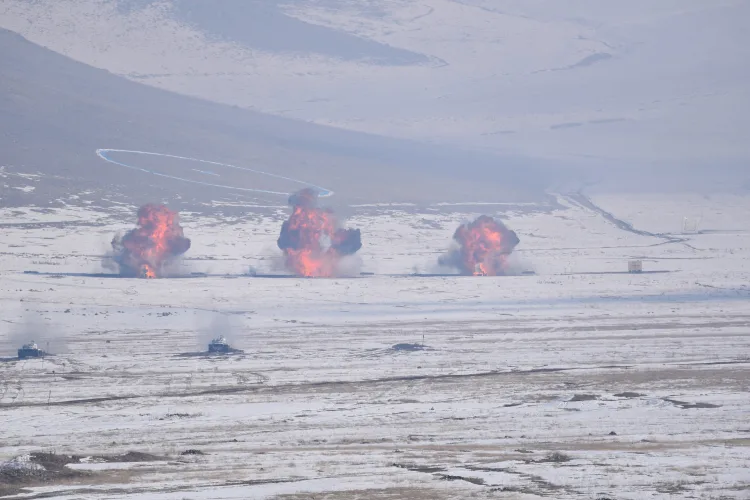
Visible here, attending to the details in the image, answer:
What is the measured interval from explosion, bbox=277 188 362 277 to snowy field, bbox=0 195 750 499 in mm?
4610

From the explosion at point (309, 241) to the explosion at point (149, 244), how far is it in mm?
8916

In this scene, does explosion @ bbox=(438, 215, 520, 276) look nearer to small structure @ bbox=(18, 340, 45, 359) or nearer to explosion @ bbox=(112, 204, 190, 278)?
explosion @ bbox=(112, 204, 190, 278)

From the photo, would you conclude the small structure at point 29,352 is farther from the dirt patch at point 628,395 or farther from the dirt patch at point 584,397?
the dirt patch at point 628,395

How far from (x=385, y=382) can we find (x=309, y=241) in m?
49.0

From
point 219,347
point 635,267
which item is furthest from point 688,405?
point 635,267

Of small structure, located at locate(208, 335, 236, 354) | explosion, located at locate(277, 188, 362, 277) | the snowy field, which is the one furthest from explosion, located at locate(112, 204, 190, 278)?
small structure, located at locate(208, 335, 236, 354)

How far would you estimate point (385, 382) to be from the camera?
4859cm

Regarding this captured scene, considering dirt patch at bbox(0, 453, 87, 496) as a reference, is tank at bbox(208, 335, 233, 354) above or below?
above

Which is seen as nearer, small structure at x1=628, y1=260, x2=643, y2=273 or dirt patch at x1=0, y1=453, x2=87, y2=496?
dirt patch at x1=0, y1=453, x2=87, y2=496

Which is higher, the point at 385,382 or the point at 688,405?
the point at 688,405

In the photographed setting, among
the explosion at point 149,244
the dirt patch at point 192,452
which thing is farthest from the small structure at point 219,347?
the explosion at point 149,244

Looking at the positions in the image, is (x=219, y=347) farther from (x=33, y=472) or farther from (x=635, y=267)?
(x=635, y=267)

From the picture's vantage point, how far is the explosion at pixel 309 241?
96.4 m

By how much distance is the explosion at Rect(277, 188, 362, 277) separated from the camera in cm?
9644
